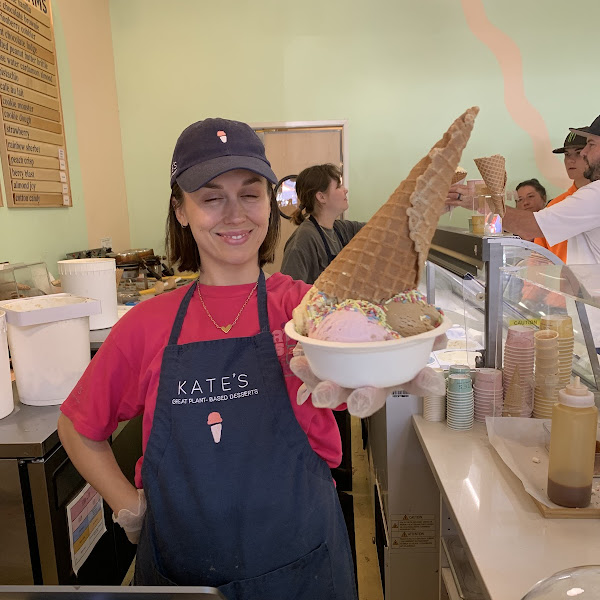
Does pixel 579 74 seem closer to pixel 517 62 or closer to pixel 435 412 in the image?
pixel 517 62

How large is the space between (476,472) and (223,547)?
2.65 ft

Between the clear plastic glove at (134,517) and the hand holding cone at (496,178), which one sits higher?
the hand holding cone at (496,178)

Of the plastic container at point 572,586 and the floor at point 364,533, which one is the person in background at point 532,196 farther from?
the plastic container at point 572,586

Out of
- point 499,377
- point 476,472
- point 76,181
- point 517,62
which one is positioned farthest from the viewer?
point 517,62

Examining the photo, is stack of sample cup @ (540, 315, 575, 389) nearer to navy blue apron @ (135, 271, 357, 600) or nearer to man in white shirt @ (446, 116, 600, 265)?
navy blue apron @ (135, 271, 357, 600)

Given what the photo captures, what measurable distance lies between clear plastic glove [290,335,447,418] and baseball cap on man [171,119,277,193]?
18.7 inches

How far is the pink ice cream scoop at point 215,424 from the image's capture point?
3.99ft

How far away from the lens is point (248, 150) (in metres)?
1.29

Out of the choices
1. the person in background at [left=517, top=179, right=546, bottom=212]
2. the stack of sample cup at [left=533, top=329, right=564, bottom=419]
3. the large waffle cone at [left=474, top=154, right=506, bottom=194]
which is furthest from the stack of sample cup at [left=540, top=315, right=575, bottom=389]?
the person in background at [left=517, top=179, right=546, bottom=212]

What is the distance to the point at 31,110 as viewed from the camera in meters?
3.81

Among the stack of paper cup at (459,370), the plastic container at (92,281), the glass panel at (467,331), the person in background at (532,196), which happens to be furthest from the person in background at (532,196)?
the plastic container at (92,281)

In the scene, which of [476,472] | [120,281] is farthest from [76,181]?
[476,472]

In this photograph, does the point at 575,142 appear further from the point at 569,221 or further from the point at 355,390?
the point at 355,390

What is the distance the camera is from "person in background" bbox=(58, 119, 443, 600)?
122 cm
